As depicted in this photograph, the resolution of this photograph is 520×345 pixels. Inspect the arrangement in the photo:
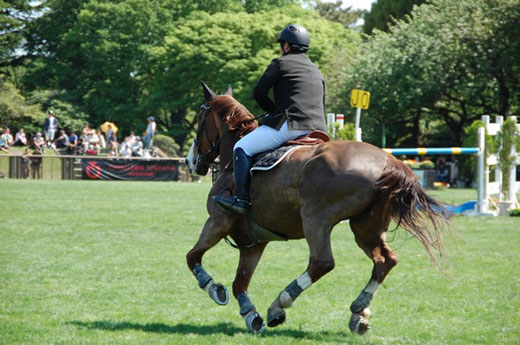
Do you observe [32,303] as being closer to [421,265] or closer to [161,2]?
[421,265]

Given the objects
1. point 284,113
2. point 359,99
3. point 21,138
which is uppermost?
point 359,99

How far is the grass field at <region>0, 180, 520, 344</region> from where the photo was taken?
6.73 metres

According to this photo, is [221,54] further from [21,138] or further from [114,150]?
[21,138]

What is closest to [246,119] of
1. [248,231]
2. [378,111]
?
[248,231]

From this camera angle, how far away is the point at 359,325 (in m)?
6.49

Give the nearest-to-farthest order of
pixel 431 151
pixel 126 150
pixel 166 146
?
pixel 431 151, pixel 126 150, pixel 166 146

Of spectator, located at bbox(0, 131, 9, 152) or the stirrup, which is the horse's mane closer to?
the stirrup

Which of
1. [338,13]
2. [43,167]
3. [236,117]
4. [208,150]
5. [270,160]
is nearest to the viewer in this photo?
[270,160]

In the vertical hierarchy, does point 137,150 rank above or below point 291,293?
above

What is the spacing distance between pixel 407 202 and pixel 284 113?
160cm

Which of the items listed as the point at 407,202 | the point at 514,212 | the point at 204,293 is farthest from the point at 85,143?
the point at 407,202

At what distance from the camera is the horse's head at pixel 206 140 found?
8.34 metres

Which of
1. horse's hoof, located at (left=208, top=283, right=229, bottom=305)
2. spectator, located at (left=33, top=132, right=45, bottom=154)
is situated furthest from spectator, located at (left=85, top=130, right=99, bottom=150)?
horse's hoof, located at (left=208, top=283, right=229, bottom=305)

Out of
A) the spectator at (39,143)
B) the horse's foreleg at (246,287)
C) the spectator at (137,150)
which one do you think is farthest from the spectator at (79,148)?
the horse's foreleg at (246,287)
